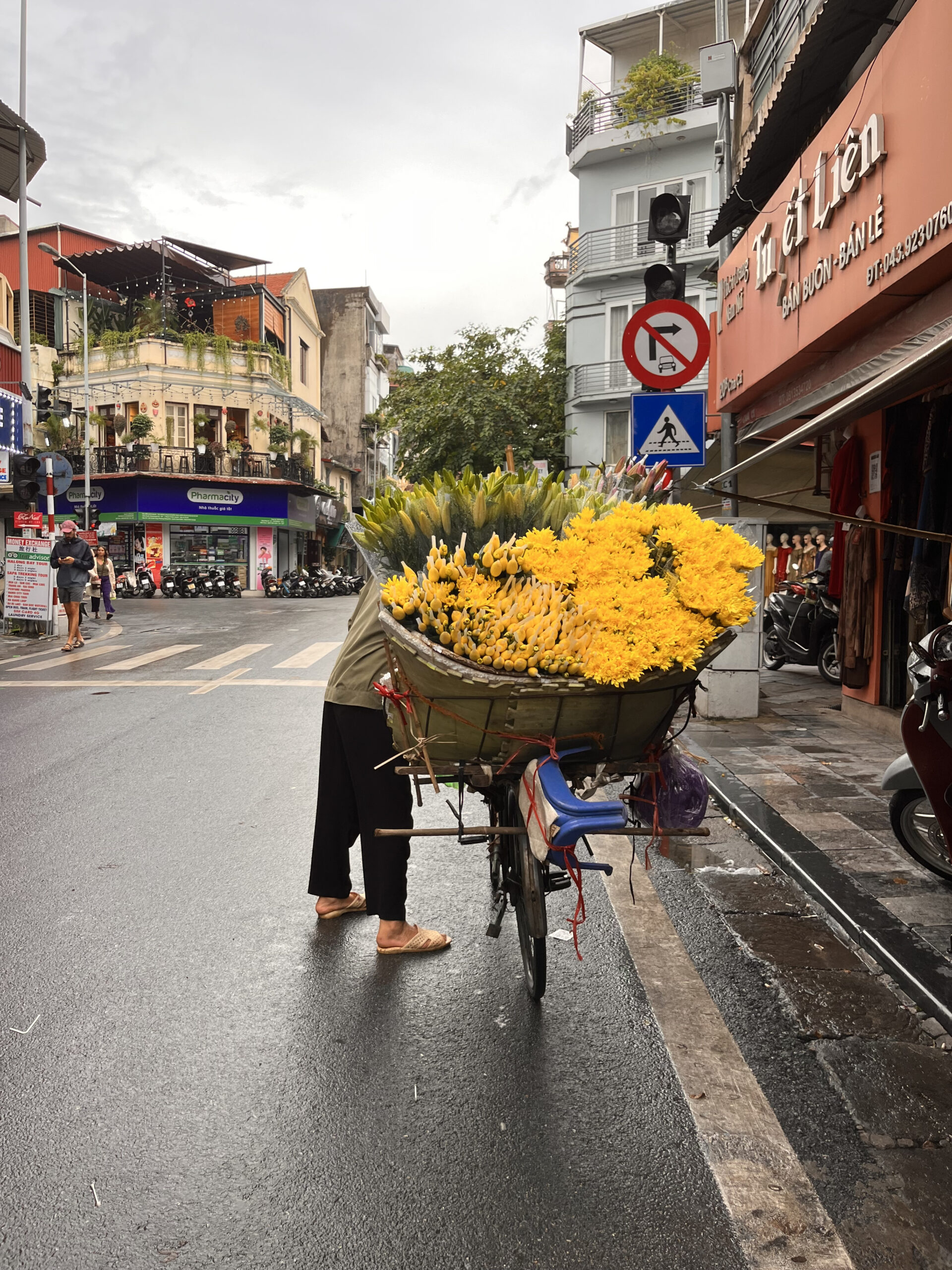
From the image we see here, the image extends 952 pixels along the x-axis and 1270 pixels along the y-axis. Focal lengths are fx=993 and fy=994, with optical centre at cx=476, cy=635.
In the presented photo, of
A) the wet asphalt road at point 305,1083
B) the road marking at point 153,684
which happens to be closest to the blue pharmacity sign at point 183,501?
the road marking at point 153,684

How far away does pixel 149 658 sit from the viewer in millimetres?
14367

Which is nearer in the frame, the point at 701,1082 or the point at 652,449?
the point at 701,1082

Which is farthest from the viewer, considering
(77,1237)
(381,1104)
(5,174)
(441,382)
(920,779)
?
(441,382)

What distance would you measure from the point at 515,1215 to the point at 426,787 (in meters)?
4.44

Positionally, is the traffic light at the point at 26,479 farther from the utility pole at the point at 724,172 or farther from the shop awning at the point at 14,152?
the utility pole at the point at 724,172

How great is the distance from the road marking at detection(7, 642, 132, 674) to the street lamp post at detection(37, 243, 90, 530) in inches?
845

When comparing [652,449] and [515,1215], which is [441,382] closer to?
[652,449]

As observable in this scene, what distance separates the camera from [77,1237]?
2111 mm

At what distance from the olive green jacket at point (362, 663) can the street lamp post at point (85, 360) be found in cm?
3469

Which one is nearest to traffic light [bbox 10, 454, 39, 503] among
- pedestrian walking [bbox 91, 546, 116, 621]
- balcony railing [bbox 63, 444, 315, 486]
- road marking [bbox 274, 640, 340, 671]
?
pedestrian walking [bbox 91, 546, 116, 621]

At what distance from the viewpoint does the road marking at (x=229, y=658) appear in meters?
13.1

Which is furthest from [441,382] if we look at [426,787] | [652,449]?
[426,787]

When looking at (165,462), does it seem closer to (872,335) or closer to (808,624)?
(808,624)

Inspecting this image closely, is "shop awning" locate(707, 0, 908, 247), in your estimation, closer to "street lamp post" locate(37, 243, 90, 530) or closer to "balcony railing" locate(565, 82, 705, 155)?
"balcony railing" locate(565, 82, 705, 155)
